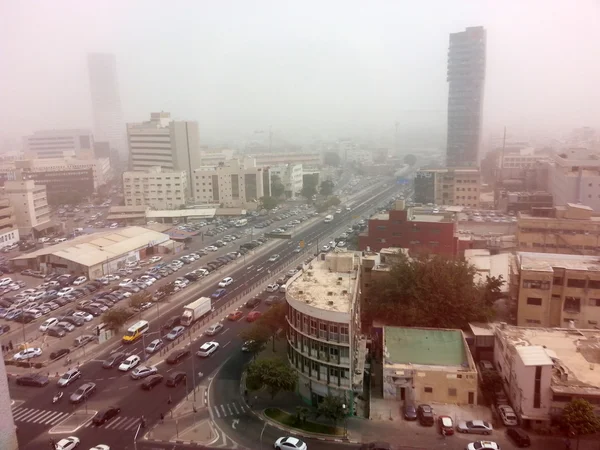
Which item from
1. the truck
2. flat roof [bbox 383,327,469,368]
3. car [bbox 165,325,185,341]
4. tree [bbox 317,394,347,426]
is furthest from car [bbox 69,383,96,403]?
flat roof [bbox 383,327,469,368]

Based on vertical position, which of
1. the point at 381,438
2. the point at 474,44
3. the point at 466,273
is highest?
the point at 474,44

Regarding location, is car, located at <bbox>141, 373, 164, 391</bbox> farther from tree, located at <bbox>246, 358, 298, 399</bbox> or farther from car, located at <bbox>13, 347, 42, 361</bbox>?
car, located at <bbox>13, 347, 42, 361</bbox>

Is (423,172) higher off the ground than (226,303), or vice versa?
(423,172)

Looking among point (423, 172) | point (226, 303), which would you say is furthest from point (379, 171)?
point (226, 303)

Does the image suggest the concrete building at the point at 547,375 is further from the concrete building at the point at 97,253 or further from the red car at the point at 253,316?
the concrete building at the point at 97,253

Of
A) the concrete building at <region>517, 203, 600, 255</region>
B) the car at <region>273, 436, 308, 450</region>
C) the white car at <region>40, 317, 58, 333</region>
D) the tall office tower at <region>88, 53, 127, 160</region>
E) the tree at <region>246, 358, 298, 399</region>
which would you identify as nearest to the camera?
the car at <region>273, 436, 308, 450</region>

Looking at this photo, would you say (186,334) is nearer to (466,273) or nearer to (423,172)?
(466,273)
